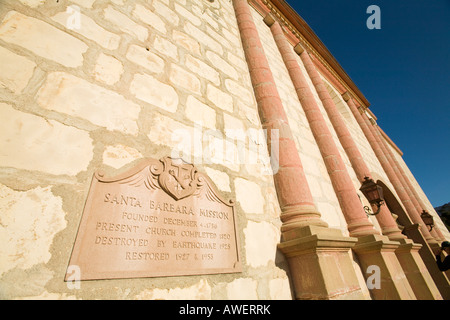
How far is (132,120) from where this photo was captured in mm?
1448

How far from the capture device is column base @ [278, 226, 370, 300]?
1545 millimetres

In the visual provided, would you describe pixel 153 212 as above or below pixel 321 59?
below

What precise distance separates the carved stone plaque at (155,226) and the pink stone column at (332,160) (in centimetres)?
242

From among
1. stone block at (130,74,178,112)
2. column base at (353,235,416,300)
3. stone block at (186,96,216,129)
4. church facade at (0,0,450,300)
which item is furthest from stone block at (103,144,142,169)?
column base at (353,235,416,300)

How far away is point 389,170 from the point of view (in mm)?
7305

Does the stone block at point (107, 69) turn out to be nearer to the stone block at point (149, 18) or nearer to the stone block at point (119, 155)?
the stone block at point (119, 155)

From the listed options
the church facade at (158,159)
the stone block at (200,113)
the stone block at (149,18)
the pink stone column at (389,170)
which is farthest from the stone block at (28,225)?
the pink stone column at (389,170)

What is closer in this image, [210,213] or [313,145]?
[210,213]

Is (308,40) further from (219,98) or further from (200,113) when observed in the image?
(200,113)

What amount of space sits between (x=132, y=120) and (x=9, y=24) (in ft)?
2.82

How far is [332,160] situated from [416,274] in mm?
2348
